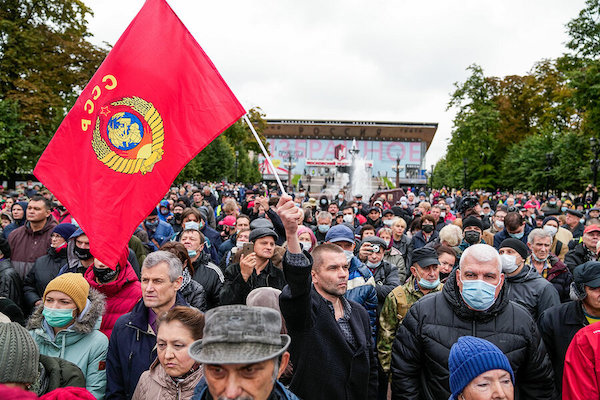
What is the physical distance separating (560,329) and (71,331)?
369 cm

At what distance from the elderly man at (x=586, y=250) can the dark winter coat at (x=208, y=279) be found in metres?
4.49

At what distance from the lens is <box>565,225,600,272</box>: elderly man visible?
6176mm

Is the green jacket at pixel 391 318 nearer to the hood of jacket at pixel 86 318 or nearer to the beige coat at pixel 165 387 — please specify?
the beige coat at pixel 165 387

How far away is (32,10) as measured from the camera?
24.1 m

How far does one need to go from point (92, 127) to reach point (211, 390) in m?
2.69

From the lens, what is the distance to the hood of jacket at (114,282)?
13.6ft

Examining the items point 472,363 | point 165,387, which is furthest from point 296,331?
point 472,363

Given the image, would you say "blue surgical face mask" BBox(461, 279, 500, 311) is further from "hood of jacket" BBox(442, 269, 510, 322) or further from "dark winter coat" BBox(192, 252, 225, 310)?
"dark winter coat" BBox(192, 252, 225, 310)

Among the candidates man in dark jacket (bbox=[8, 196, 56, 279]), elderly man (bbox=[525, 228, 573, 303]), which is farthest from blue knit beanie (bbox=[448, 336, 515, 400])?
man in dark jacket (bbox=[8, 196, 56, 279])

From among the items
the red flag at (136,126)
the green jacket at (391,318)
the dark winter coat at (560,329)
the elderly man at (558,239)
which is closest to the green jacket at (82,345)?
the red flag at (136,126)

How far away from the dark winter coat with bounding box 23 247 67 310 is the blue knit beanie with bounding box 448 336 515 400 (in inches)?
169

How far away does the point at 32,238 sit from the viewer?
6.08 metres

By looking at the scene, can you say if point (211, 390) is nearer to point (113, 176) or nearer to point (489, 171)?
point (113, 176)

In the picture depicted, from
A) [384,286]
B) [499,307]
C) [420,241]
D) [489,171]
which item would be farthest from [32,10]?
[489,171]
